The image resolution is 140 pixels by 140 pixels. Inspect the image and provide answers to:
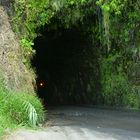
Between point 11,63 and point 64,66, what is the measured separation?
1608 centimetres

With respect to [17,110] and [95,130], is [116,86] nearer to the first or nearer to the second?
[95,130]

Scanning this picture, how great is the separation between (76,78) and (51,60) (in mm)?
5278

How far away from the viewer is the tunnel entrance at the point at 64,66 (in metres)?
26.8

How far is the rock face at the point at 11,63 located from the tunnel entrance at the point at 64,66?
978 cm

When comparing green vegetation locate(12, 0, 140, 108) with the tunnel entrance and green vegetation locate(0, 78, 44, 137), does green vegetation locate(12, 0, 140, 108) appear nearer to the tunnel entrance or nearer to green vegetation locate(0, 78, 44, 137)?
the tunnel entrance

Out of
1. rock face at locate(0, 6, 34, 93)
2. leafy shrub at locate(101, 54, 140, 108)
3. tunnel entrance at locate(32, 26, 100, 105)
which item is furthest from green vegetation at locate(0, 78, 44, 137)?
tunnel entrance at locate(32, 26, 100, 105)

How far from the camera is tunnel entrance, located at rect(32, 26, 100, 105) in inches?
1054

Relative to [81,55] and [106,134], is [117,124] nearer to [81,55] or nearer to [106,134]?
[106,134]

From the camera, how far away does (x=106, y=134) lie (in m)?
12.8

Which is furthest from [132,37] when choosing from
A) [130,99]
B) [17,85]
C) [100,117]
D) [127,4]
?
[17,85]

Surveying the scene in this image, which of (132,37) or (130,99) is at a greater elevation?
(132,37)

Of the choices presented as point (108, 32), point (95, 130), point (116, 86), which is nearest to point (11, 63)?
point (95, 130)

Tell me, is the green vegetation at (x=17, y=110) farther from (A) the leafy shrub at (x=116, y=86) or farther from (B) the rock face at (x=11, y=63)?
(A) the leafy shrub at (x=116, y=86)

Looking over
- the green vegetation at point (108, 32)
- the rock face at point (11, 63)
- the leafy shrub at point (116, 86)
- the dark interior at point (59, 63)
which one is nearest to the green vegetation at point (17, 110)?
the rock face at point (11, 63)
